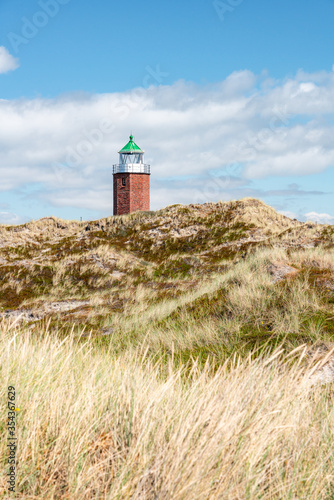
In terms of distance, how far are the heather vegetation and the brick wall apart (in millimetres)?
26177

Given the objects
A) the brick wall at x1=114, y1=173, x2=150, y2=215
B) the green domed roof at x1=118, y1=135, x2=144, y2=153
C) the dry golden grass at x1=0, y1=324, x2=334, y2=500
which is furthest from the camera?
the green domed roof at x1=118, y1=135, x2=144, y2=153

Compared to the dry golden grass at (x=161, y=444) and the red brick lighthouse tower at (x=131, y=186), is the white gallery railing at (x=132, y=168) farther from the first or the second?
the dry golden grass at (x=161, y=444)

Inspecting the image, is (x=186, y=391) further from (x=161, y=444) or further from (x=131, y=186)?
(x=131, y=186)

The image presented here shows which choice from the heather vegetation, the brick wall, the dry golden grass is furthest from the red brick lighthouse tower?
the dry golden grass

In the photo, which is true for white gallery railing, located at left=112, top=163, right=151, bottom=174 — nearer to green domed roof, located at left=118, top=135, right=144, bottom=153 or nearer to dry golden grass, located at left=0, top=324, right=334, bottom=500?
green domed roof, located at left=118, top=135, right=144, bottom=153

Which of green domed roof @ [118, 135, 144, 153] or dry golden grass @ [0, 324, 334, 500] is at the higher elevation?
green domed roof @ [118, 135, 144, 153]

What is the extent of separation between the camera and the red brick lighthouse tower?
142ft

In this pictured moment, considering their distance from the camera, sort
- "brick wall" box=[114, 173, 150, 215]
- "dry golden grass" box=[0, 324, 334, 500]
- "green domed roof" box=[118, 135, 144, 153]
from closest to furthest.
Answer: "dry golden grass" box=[0, 324, 334, 500] → "brick wall" box=[114, 173, 150, 215] → "green domed roof" box=[118, 135, 144, 153]

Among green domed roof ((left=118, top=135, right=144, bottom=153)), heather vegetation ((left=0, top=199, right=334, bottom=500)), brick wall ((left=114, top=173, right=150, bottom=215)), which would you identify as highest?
green domed roof ((left=118, top=135, right=144, bottom=153))

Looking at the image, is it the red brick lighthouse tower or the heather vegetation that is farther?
the red brick lighthouse tower

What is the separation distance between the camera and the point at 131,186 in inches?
1697

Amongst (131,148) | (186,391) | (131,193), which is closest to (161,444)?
(186,391)

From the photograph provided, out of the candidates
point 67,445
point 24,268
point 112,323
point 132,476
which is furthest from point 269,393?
point 24,268

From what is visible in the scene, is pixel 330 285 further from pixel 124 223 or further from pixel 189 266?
pixel 124 223
